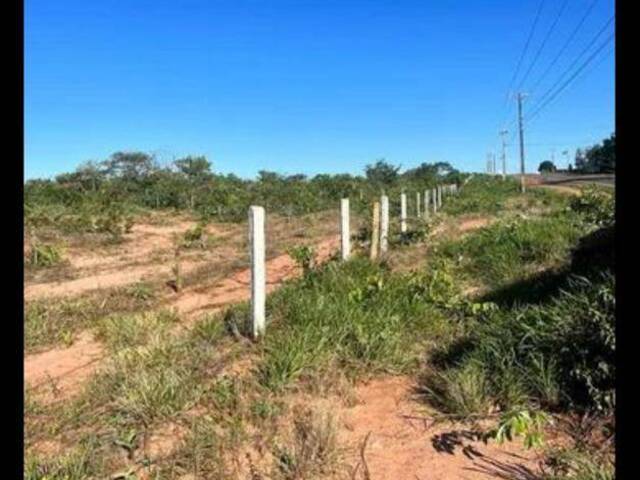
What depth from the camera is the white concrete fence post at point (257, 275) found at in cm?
524

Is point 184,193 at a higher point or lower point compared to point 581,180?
lower

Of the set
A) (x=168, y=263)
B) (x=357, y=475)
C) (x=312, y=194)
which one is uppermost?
(x=312, y=194)

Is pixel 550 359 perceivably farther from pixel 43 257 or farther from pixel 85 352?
pixel 43 257

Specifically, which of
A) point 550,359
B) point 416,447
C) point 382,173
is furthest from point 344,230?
point 382,173

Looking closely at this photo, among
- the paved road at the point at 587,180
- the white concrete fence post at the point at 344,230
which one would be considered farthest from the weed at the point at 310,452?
the paved road at the point at 587,180

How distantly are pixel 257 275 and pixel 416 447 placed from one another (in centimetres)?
233

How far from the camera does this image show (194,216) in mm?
21844

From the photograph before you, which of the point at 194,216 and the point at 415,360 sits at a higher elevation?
the point at 194,216

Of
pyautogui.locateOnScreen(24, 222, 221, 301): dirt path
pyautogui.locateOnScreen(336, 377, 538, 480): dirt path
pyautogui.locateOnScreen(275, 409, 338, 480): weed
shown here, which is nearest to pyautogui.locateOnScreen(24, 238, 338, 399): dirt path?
pyautogui.locateOnScreen(24, 222, 221, 301): dirt path

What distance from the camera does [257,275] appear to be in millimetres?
5332

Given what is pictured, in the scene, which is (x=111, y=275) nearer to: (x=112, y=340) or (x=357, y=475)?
(x=112, y=340)

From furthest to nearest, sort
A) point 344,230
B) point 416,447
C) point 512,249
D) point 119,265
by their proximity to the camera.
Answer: point 119,265, point 512,249, point 344,230, point 416,447
